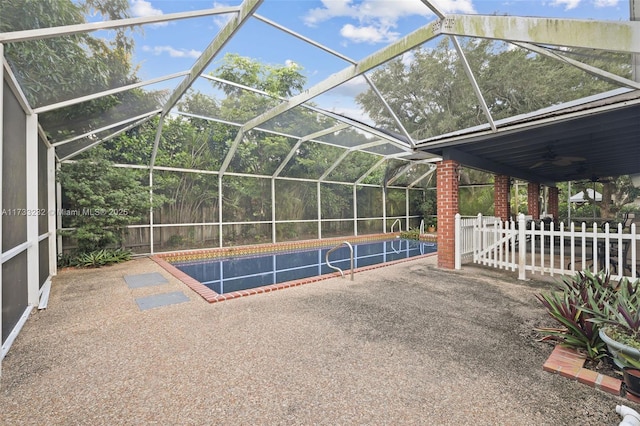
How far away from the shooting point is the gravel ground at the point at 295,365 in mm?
1854

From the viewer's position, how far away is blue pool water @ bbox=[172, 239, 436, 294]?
6.90 m

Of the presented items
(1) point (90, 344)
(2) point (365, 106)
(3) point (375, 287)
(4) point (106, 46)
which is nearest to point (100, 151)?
(4) point (106, 46)

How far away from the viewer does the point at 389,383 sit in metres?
2.15

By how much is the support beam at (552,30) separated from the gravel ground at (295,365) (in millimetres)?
2812

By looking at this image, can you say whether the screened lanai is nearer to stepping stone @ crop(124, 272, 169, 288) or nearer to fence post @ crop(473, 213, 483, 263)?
fence post @ crop(473, 213, 483, 263)

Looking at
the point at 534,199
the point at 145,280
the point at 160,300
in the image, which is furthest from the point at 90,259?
the point at 534,199

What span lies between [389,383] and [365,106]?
6.49 meters

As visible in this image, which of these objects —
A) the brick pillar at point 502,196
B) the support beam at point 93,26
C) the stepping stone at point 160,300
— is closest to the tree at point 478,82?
the support beam at point 93,26

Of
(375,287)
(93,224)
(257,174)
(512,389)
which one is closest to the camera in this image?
(512,389)

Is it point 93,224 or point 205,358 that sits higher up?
point 93,224

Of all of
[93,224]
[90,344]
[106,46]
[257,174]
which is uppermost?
[106,46]

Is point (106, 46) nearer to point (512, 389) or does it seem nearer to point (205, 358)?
point (205, 358)

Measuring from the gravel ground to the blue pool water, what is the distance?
8.23ft

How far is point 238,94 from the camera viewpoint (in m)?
6.75
